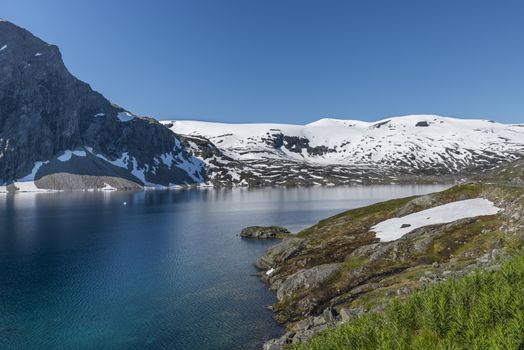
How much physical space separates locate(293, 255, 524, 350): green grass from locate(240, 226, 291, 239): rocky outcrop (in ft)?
301

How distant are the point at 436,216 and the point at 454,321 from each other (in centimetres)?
6051

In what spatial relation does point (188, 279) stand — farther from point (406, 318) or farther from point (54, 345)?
point (406, 318)

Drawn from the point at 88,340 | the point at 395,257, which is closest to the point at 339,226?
the point at 395,257

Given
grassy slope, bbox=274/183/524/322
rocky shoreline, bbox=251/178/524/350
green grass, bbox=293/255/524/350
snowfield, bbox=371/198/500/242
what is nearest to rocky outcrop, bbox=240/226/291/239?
rocky shoreline, bbox=251/178/524/350

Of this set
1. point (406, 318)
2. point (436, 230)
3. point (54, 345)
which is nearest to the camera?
point (406, 318)

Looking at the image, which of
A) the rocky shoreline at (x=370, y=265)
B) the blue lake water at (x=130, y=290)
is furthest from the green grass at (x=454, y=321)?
the blue lake water at (x=130, y=290)

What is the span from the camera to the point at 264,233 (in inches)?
4611

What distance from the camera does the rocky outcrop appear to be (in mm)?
116000

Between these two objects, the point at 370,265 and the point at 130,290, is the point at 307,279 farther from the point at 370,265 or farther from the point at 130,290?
the point at 130,290

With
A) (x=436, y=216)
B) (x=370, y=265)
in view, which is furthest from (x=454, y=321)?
(x=436, y=216)

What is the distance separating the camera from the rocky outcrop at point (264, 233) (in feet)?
381

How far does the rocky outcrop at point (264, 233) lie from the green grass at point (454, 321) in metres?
91.9

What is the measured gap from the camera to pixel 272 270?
73188mm

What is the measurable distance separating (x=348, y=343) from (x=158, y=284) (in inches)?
2148
